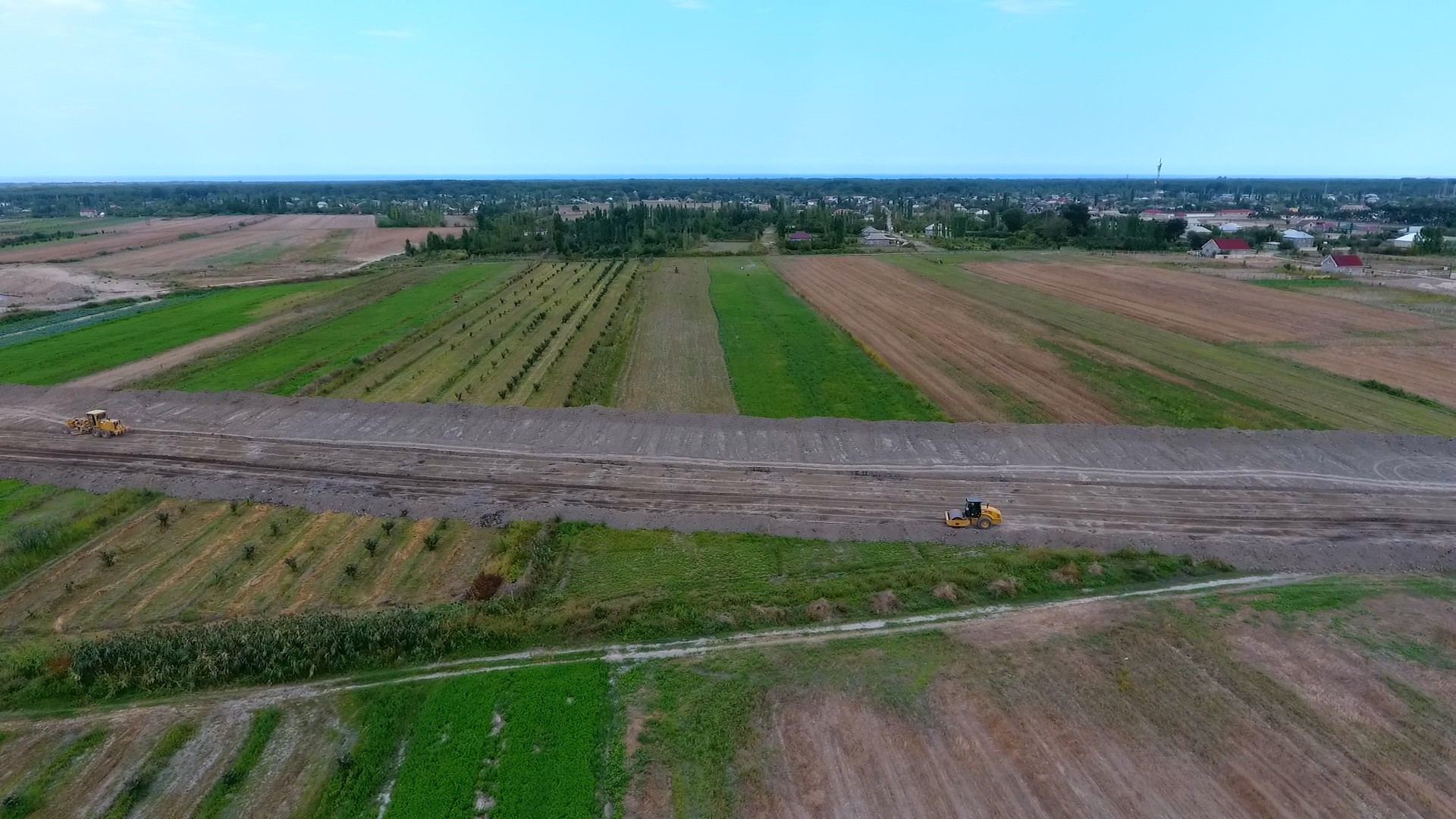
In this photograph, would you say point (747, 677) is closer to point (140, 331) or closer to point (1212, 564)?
point (1212, 564)

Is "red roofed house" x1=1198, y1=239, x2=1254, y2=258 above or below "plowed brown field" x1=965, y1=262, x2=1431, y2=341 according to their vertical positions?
above

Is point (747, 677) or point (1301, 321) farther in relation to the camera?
point (1301, 321)

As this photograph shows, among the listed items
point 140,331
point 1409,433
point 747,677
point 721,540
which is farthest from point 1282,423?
point 140,331

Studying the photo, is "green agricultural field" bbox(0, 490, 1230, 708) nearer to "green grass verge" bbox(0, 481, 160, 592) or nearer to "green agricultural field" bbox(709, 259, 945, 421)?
"green grass verge" bbox(0, 481, 160, 592)

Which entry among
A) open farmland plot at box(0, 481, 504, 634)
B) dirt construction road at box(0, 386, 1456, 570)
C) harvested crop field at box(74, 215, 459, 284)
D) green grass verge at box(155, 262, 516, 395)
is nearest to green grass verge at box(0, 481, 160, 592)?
open farmland plot at box(0, 481, 504, 634)

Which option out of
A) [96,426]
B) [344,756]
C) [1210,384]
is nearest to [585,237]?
[96,426]

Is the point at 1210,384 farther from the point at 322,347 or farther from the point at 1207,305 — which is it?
the point at 322,347

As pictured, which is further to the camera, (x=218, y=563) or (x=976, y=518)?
(x=976, y=518)
